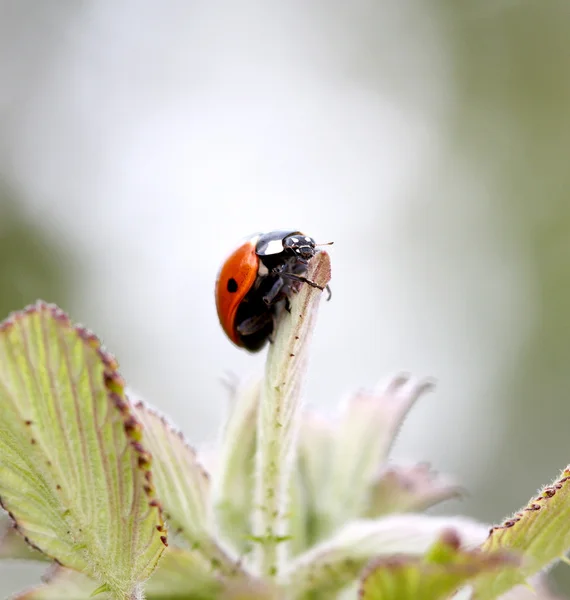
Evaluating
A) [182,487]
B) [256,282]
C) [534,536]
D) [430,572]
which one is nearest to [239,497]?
[182,487]

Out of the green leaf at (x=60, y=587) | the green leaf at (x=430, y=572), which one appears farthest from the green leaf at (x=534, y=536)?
the green leaf at (x=60, y=587)

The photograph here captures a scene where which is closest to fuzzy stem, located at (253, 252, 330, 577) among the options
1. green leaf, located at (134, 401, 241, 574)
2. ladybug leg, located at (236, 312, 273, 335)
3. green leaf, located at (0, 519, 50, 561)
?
green leaf, located at (134, 401, 241, 574)

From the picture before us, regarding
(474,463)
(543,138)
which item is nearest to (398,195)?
(543,138)

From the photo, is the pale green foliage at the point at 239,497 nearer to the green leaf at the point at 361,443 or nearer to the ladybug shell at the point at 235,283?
the green leaf at the point at 361,443

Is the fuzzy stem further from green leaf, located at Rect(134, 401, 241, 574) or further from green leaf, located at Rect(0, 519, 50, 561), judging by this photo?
green leaf, located at Rect(0, 519, 50, 561)

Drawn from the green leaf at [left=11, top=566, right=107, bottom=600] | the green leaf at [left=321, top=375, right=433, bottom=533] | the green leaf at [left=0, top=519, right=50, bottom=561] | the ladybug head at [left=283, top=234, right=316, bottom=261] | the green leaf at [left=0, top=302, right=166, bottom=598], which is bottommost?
the green leaf at [left=11, top=566, right=107, bottom=600]

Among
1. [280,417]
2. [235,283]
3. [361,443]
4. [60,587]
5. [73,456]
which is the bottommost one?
[60,587]

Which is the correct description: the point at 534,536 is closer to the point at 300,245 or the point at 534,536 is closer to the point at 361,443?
the point at 361,443
